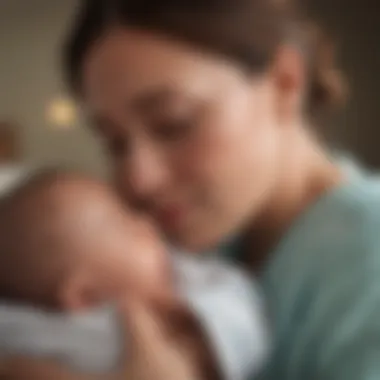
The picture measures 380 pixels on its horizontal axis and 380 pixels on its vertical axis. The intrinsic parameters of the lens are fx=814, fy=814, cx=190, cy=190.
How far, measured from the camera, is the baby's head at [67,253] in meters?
0.69

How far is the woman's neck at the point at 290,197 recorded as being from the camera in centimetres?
77

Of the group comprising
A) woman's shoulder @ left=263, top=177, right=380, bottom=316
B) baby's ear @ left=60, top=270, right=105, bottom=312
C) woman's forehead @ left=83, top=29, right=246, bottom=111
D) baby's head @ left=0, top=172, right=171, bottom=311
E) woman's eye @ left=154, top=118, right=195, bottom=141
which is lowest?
baby's ear @ left=60, top=270, right=105, bottom=312

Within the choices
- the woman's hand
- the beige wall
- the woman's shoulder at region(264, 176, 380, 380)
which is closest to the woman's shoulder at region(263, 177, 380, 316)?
the woman's shoulder at region(264, 176, 380, 380)

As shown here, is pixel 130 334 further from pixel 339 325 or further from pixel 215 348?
pixel 339 325

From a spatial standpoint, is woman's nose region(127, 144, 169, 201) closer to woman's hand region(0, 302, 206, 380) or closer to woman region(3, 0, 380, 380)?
woman region(3, 0, 380, 380)

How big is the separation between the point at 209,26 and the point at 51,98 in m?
0.17

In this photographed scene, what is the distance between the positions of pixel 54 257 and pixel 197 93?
21 centimetres

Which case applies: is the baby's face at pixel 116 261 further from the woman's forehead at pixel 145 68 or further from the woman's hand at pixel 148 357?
the woman's forehead at pixel 145 68

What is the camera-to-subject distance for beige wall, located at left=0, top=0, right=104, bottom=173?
0.77m

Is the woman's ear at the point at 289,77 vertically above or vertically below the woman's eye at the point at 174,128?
above

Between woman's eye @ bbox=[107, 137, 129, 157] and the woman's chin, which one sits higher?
woman's eye @ bbox=[107, 137, 129, 157]

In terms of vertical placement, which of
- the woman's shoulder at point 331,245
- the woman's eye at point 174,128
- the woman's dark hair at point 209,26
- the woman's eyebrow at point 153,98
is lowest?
the woman's shoulder at point 331,245

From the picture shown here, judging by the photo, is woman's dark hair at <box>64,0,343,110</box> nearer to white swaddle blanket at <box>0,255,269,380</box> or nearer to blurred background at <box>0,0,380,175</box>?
blurred background at <box>0,0,380,175</box>

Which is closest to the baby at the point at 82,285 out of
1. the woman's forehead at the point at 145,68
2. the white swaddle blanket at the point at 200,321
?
the white swaddle blanket at the point at 200,321
